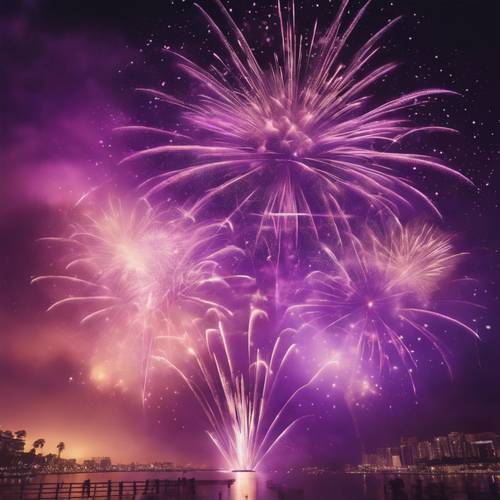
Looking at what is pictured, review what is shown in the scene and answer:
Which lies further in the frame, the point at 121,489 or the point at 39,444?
the point at 39,444

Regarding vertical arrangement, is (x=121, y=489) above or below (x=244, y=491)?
above

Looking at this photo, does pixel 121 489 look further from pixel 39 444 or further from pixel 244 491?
pixel 39 444

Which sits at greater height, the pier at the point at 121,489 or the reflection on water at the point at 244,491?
the pier at the point at 121,489

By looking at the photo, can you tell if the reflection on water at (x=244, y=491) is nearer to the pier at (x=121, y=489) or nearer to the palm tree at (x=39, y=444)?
the pier at (x=121, y=489)

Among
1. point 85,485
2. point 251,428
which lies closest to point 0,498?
point 85,485

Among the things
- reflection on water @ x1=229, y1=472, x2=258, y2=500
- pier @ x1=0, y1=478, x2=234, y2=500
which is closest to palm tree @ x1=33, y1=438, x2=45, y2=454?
reflection on water @ x1=229, y1=472, x2=258, y2=500

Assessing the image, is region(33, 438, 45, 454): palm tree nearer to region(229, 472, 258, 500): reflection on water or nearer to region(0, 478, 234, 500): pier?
region(229, 472, 258, 500): reflection on water

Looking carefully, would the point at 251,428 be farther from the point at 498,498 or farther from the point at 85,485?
the point at 498,498

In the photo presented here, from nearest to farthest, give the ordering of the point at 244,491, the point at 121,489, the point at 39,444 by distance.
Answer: the point at 121,489, the point at 244,491, the point at 39,444

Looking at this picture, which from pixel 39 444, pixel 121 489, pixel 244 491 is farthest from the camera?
pixel 39 444

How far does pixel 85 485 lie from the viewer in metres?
26.5

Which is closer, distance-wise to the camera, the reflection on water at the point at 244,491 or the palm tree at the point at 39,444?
the reflection on water at the point at 244,491

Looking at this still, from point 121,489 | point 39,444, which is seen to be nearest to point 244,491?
point 121,489

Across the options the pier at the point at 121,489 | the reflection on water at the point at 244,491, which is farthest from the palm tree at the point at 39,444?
the pier at the point at 121,489
